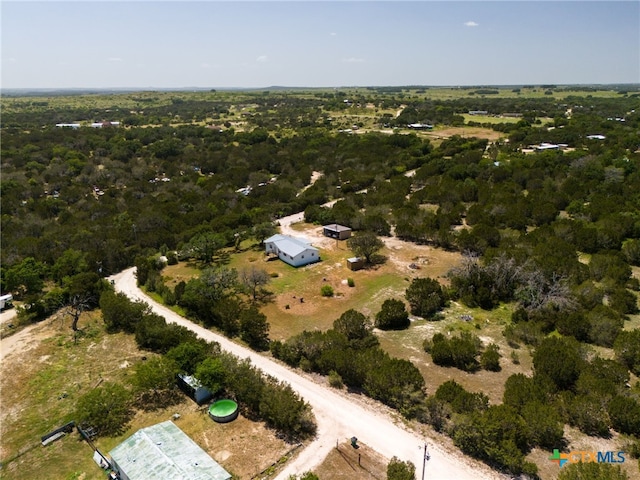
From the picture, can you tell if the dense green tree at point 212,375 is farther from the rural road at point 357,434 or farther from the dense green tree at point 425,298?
the dense green tree at point 425,298

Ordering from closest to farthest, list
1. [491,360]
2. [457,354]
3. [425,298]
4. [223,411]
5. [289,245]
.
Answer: [223,411]
[491,360]
[457,354]
[425,298]
[289,245]

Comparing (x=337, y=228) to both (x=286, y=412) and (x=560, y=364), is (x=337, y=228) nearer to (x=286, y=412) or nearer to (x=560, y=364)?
(x=560, y=364)

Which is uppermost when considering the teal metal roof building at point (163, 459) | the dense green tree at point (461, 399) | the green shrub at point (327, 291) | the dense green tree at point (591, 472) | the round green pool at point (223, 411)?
the dense green tree at point (591, 472)

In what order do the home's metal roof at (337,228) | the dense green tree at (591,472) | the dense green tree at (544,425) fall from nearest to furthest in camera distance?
the dense green tree at (591,472) → the dense green tree at (544,425) → the home's metal roof at (337,228)

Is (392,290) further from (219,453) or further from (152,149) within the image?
(152,149)

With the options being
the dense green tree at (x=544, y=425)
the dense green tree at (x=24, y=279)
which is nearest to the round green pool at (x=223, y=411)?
the dense green tree at (x=544, y=425)

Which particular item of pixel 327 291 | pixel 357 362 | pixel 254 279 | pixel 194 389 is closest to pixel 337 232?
pixel 327 291
